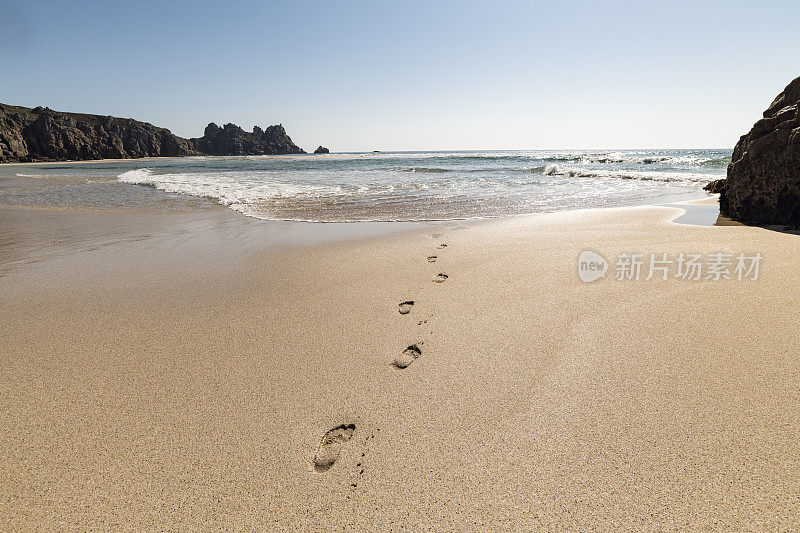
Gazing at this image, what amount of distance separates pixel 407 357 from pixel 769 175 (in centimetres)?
703

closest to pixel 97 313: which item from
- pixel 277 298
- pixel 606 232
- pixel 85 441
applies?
pixel 277 298

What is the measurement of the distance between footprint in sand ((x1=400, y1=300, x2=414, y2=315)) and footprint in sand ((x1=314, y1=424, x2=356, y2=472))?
52.7 inches

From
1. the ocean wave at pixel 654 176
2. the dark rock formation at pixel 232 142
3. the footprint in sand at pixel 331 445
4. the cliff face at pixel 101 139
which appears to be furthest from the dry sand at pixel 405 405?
the dark rock formation at pixel 232 142

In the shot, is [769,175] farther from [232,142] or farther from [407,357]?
[232,142]

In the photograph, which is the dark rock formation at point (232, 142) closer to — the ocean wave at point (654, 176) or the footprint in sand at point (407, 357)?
the ocean wave at point (654, 176)

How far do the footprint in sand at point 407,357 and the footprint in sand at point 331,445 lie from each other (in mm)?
567

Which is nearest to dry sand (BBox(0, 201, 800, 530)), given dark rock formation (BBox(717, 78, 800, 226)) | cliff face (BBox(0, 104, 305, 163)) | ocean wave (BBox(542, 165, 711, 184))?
dark rock formation (BBox(717, 78, 800, 226))

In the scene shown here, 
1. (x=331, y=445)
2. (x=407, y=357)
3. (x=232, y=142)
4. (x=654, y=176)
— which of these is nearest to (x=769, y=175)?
(x=407, y=357)

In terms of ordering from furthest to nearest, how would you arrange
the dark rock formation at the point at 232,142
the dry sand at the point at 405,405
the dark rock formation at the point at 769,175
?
1. the dark rock formation at the point at 232,142
2. the dark rock formation at the point at 769,175
3. the dry sand at the point at 405,405

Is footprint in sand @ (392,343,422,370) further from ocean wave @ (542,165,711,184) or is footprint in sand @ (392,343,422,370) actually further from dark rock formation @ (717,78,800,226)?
ocean wave @ (542,165,711,184)

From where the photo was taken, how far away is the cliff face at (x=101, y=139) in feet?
216

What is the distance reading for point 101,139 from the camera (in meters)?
82.4

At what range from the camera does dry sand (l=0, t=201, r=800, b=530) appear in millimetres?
1396

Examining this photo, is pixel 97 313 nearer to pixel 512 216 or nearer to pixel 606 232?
pixel 606 232
